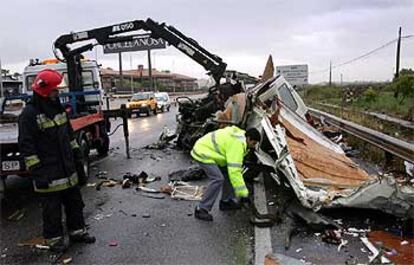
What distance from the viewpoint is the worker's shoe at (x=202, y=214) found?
5.72 meters

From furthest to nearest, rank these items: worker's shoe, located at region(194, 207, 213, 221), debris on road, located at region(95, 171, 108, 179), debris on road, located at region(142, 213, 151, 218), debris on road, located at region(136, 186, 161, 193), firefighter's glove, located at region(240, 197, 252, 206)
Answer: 1. debris on road, located at region(95, 171, 108, 179)
2. debris on road, located at region(136, 186, 161, 193)
3. firefighter's glove, located at region(240, 197, 252, 206)
4. debris on road, located at region(142, 213, 151, 218)
5. worker's shoe, located at region(194, 207, 213, 221)

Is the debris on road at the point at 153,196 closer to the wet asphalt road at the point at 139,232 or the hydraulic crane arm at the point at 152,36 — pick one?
the wet asphalt road at the point at 139,232

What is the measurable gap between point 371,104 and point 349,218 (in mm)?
27402

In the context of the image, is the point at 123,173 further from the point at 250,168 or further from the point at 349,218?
the point at 349,218

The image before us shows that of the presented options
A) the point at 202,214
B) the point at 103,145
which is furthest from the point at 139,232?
the point at 103,145

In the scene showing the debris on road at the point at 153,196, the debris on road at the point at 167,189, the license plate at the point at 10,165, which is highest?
the license plate at the point at 10,165

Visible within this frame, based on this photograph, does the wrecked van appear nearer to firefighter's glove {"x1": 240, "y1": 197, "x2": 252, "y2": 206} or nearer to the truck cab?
firefighter's glove {"x1": 240, "y1": 197, "x2": 252, "y2": 206}

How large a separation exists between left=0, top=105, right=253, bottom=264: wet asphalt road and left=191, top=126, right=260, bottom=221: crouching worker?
210mm

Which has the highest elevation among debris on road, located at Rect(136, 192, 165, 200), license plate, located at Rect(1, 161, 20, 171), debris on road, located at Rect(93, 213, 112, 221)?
license plate, located at Rect(1, 161, 20, 171)

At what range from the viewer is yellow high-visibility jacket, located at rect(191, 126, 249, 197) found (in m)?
5.50

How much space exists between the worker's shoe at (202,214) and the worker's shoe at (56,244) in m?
1.66

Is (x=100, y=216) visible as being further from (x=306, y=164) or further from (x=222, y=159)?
(x=306, y=164)

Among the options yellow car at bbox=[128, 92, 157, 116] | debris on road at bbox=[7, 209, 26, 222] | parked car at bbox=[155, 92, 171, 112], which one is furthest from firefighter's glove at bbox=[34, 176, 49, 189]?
parked car at bbox=[155, 92, 171, 112]

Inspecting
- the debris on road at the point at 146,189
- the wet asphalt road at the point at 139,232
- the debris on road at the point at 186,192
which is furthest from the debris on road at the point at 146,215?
the debris on road at the point at 146,189
